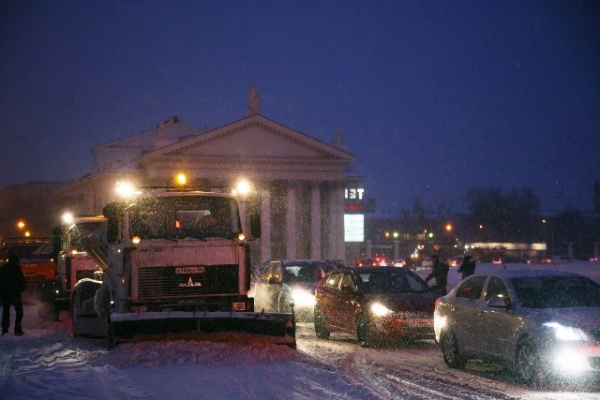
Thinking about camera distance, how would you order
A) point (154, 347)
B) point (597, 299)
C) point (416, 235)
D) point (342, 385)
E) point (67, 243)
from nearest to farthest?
point (342, 385) < point (597, 299) < point (154, 347) < point (67, 243) < point (416, 235)

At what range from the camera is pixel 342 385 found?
11.3m

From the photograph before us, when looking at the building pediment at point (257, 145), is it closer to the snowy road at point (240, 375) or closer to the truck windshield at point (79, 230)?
the truck windshield at point (79, 230)

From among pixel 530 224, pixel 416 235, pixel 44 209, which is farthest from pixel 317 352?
pixel 416 235

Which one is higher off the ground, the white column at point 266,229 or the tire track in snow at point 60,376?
the white column at point 266,229

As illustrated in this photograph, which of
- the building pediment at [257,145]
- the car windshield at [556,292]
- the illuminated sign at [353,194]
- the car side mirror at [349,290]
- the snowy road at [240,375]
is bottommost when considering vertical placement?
the snowy road at [240,375]

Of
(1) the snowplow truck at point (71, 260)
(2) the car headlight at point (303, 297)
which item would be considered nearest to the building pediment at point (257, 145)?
(1) the snowplow truck at point (71, 260)

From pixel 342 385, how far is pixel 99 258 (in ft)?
27.9

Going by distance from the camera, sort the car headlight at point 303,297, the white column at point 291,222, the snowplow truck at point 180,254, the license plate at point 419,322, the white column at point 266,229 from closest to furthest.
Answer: the snowplow truck at point 180,254 → the license plate at point 419,322 → the car headlight at point 303,297 → the white column at point 266,229 → the white column at point 291,222

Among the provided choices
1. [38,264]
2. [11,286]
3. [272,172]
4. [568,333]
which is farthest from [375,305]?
[272,172]

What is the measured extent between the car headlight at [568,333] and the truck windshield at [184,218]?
5587 millimetres

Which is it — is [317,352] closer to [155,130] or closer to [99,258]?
[99,258]

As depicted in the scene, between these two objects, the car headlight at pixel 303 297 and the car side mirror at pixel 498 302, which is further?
the car headlight at pixel 303 297

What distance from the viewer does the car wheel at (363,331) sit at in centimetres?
1709

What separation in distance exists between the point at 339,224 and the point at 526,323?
194 ft
